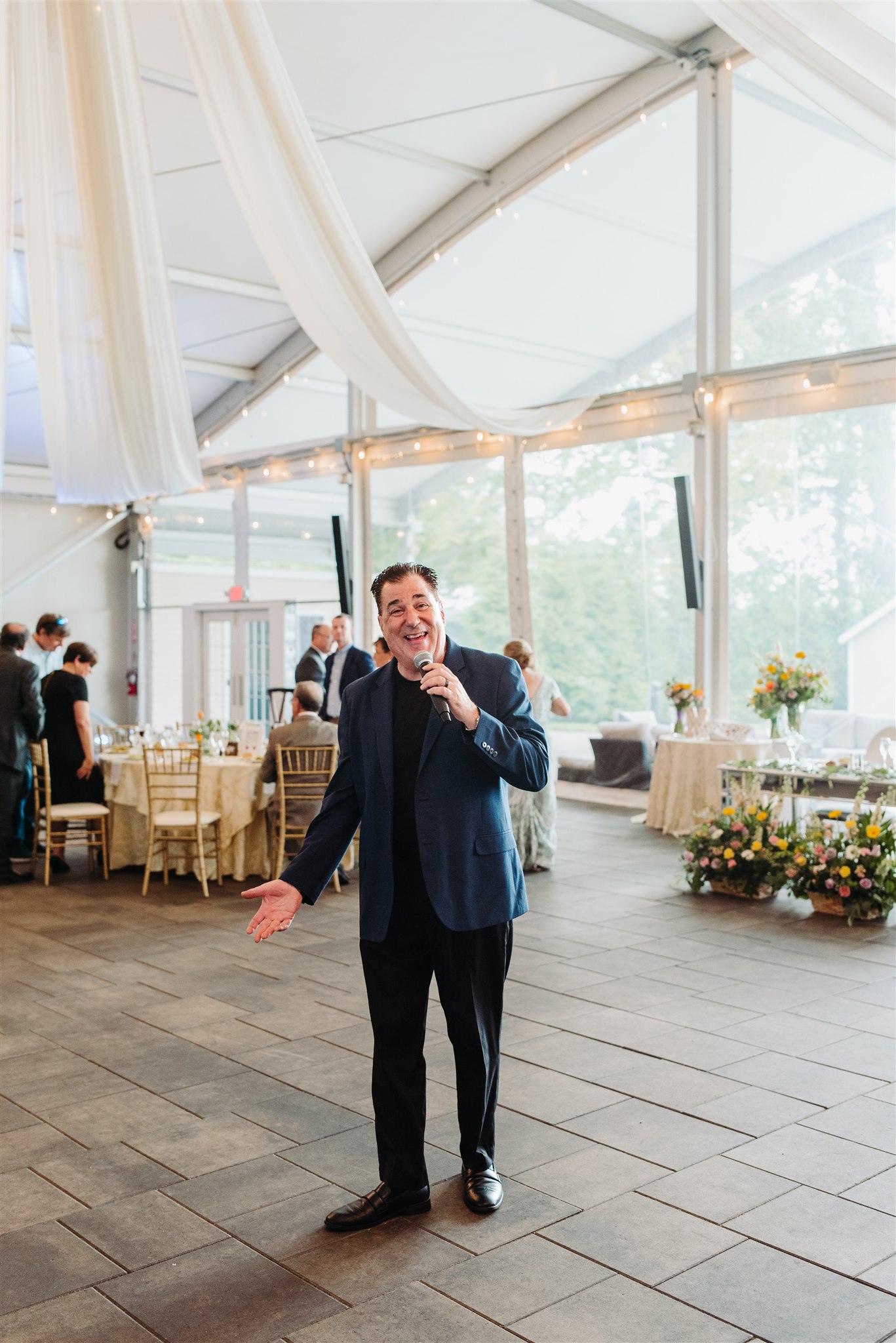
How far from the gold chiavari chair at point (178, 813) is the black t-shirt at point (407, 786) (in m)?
4.48

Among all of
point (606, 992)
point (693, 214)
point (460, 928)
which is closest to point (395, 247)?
point (693, 214)

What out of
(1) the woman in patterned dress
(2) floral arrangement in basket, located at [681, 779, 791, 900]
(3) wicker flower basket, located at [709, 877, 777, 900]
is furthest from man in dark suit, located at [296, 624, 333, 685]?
(3) wicker flower basket, located at [709, 877, 777, 900]

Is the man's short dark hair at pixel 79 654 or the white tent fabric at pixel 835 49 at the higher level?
the white tent fabric at pixel 835 49

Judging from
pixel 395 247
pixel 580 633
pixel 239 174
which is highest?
pixel 395 247

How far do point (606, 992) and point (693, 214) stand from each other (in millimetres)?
7500

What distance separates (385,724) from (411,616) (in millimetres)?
306

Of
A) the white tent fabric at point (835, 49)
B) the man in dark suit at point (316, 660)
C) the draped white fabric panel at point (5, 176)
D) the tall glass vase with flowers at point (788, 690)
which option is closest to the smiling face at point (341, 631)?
the man in dark suit at point (316, 660)

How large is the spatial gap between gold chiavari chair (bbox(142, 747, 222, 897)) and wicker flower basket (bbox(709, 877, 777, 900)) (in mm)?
3070

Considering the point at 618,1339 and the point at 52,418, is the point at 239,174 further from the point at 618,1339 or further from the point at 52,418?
the point at 618,1339

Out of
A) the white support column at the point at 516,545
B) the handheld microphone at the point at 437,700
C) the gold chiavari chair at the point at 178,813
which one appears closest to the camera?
the handheld microphone at the point at 437,700

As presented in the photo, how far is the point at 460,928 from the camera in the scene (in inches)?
114

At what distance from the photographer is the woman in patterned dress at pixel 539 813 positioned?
7680 millimetres

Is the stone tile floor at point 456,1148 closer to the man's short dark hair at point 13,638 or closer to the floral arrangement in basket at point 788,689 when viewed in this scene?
the man's short dark hair at point 13,638

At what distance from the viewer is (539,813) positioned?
7.95 meters
